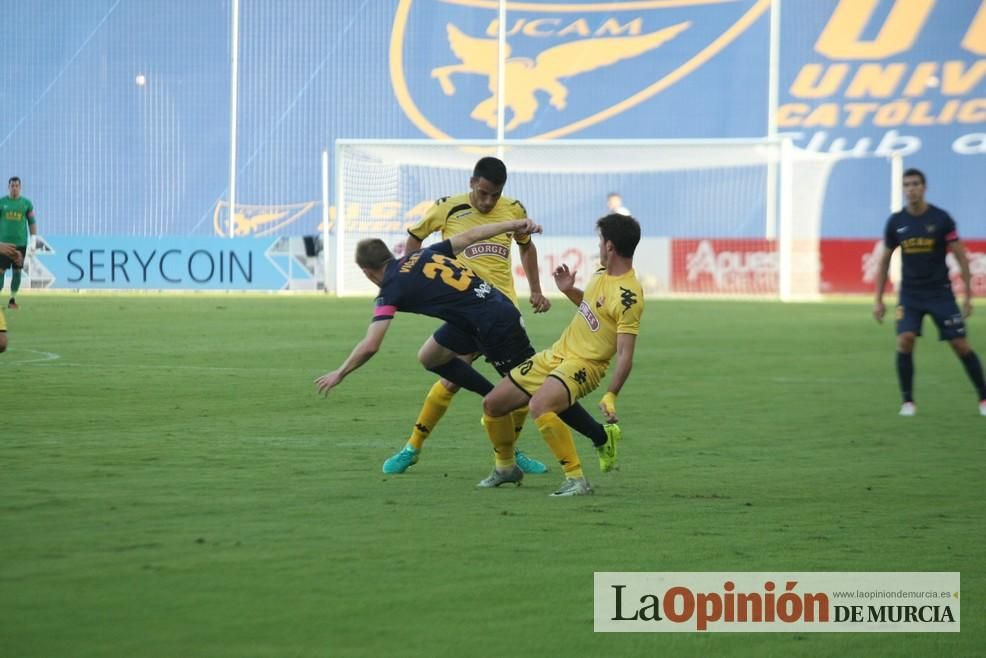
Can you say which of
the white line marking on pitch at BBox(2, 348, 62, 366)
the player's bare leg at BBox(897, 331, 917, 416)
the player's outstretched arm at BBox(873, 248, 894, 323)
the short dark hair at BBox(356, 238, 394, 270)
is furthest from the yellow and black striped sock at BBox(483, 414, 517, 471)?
the white line marking on pitch at BBox(2, 348, 62, 366)

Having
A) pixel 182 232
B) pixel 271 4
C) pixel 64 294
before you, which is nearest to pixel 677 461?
pixel 64 294

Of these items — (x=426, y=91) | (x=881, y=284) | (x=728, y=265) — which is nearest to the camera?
(x=881, y=284)

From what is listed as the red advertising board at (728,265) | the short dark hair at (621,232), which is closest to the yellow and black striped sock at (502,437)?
the short dark hair at (621,232)

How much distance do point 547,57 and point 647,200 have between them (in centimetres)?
960

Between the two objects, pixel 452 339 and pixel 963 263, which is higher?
pixel 963 263

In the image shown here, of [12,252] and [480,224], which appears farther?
[12,252]

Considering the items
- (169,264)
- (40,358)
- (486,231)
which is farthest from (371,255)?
(169,264)

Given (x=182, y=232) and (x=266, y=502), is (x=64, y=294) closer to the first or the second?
(x=182, y=232)

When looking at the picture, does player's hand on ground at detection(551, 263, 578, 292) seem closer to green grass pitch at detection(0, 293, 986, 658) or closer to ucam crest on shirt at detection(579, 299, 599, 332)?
ucam crest on shirt at detection(579, 299, 599, 332)

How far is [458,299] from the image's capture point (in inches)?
326

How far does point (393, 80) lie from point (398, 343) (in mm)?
27589

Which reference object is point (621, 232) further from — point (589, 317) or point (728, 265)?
point (728, 265)

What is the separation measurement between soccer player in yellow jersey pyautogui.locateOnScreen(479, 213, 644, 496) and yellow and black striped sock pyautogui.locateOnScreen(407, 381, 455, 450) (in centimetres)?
74

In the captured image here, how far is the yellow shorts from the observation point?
7742mm
